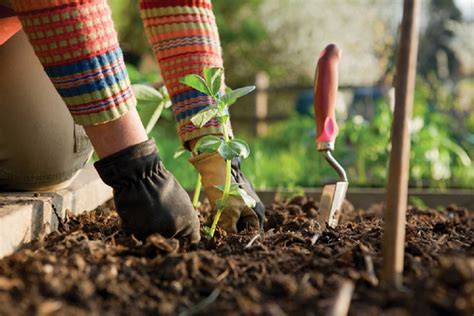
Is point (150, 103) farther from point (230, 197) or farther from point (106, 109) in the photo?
point (106, 109)

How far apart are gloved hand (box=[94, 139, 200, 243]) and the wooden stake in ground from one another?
1.64 feet

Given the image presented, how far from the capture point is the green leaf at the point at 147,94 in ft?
6.43

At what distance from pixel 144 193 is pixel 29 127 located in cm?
61

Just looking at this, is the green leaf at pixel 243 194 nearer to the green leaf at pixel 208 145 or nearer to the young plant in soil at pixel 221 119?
the young plant in soil at pixel 221 119

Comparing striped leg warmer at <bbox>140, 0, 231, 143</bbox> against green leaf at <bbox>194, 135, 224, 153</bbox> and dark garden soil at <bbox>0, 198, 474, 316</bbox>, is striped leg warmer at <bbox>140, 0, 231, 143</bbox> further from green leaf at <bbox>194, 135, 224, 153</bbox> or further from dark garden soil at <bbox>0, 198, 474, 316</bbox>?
dark garden soil at <bbox>0, 198, 474, 316</bbox>

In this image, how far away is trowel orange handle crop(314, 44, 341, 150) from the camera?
168 cm

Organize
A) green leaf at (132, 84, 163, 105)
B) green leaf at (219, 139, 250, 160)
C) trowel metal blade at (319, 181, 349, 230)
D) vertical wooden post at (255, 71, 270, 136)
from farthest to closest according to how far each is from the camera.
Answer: vertical wooden post at (255, 71, 270, 136), green leaf at (132, 84, 163, 105), trowel metal blade at (319, 181, 349, 230), green leaf at (219, 139, 250, 160)

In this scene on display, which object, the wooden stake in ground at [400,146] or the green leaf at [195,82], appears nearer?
the wooden stake in ground at [400,146]

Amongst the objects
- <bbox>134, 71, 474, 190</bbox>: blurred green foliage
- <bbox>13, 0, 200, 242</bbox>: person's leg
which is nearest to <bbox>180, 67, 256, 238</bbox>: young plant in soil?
<bbox>13, 0, 200, 242</bbox>: person's leg

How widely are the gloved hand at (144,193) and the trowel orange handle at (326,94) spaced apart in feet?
1.65

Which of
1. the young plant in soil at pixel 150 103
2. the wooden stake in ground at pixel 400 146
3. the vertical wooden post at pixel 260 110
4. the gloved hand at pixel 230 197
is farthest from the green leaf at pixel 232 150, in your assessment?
the vertical wooden post at pixel 260 110

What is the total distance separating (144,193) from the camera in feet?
4.46

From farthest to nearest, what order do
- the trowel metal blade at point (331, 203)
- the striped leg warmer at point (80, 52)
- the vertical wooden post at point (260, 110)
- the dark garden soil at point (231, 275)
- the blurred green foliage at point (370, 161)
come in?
the vertical wooden post at point (260, 110), the blurred green foliage at point (370, 161), the trowel metal blade at point (331, 203), the striped leg warmer at point (80, 52), the dark garden soil at point (231, 275)

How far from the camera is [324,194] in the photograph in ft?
5.92
